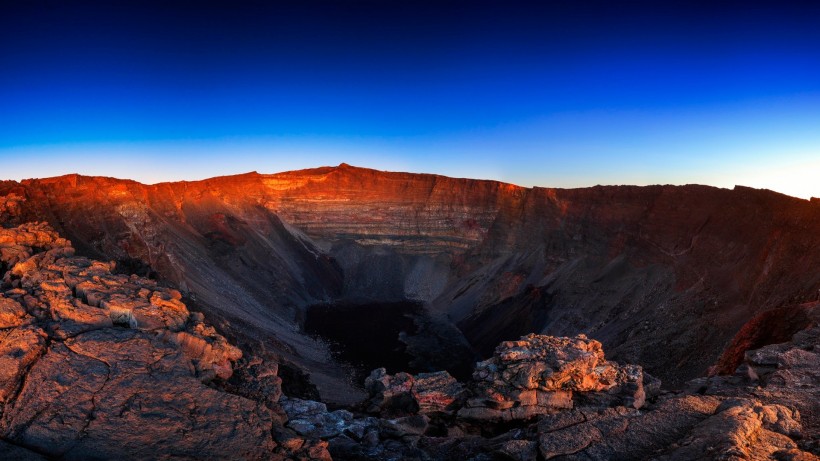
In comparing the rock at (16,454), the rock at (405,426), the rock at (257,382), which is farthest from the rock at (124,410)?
the rock at (405,426)

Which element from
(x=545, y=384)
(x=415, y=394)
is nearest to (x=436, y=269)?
(x=415, y=394)

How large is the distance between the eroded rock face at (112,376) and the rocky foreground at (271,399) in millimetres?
27

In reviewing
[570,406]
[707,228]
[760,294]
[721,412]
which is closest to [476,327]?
[707,228]

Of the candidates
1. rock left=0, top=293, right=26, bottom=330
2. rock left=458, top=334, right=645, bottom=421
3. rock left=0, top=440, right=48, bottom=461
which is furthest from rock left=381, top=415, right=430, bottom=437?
rock left=0, top=293, right=26, bottom=330

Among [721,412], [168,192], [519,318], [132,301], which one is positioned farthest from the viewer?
[168,192]

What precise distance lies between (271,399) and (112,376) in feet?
10.1

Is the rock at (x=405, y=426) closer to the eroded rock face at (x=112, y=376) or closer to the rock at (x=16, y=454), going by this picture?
the eroded rock face at (x=112, y=376)

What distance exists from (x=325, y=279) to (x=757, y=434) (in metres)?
57.8

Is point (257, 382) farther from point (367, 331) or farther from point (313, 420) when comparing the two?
point (367, 331)

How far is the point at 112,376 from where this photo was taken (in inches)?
320

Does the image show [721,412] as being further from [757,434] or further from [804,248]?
[804,248]

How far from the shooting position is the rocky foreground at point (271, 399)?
7172mm

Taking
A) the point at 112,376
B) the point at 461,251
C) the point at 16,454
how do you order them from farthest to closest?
the point at 461,251 → the point at 112,376 → the point at 16,454

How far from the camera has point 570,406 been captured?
1258cm
